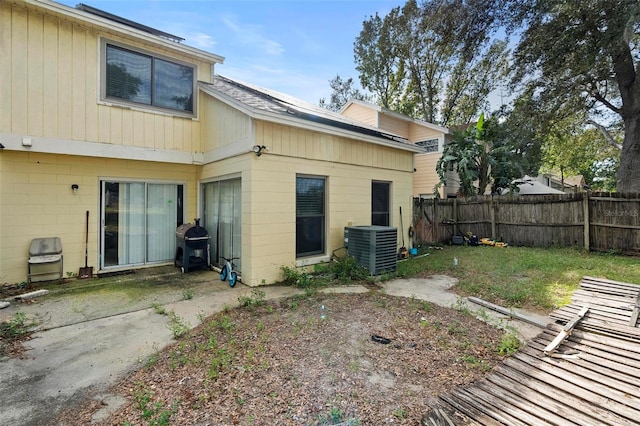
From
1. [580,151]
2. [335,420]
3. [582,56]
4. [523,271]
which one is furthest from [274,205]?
[580,151]

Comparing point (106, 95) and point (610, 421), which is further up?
point (106, 95)

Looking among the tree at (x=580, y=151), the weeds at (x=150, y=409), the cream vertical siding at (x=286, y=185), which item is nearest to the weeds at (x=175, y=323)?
the weeds at (x=150, y=409)

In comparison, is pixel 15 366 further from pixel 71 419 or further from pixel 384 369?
pixel 384 369

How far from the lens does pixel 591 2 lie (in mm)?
8055

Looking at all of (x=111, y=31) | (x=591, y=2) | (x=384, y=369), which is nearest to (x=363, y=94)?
(x=591, y=2)

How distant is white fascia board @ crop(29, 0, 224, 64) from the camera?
5.45 m

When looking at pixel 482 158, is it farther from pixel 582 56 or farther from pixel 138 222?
pixel 138 222

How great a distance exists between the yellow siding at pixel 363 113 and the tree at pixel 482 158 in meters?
3.65

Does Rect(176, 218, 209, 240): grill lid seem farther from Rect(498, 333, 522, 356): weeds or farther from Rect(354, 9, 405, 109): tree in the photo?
Rect(354, 9, 405, 109): tree

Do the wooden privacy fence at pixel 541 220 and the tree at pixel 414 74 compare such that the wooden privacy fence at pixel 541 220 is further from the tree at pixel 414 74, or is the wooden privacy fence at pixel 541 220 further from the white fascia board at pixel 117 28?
the tree at pixel 414 74

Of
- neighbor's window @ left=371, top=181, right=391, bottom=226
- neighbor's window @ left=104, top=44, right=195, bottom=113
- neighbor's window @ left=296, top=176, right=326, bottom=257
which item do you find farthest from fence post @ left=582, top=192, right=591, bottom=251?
neighbor's window @ left=104, top=44, right=195, bottom=113

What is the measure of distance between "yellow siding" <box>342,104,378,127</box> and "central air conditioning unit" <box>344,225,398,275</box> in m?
9.13

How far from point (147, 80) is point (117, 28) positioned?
101 centimetres

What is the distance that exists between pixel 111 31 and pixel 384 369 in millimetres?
7738
